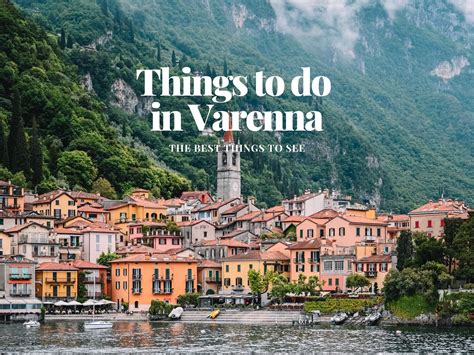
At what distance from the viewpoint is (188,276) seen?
124 meters

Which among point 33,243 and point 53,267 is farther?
point 33,243

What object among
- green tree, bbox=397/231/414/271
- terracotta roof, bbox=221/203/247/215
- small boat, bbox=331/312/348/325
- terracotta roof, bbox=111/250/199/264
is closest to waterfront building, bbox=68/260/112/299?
terracotta roof, bbox=111/250/199/264

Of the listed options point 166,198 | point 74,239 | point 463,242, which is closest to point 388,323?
point 463,242

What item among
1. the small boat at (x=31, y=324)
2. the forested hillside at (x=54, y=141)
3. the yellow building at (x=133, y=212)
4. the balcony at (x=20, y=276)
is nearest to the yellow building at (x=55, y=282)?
the balcony at (x=20, y=276)

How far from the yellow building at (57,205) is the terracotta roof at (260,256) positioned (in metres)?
Result: 26.0

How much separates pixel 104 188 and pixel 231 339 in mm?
84095

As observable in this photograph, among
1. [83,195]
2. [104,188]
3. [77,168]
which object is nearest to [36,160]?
[83,195]

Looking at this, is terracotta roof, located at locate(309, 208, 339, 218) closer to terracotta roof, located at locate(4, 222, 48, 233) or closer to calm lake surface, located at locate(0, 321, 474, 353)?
terracotta roof, located at locate(4, 222, 48, 233)

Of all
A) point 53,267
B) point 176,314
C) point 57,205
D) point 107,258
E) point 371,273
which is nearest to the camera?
point 176,314

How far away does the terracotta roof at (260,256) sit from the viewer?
125188 mm

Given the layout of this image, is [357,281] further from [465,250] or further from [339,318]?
[465,250]

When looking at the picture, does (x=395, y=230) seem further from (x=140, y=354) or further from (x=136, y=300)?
(x=140, y=354)

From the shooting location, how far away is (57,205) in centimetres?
14462

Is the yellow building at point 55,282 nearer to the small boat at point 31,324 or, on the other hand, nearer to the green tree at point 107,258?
the green tree at point 107,258
